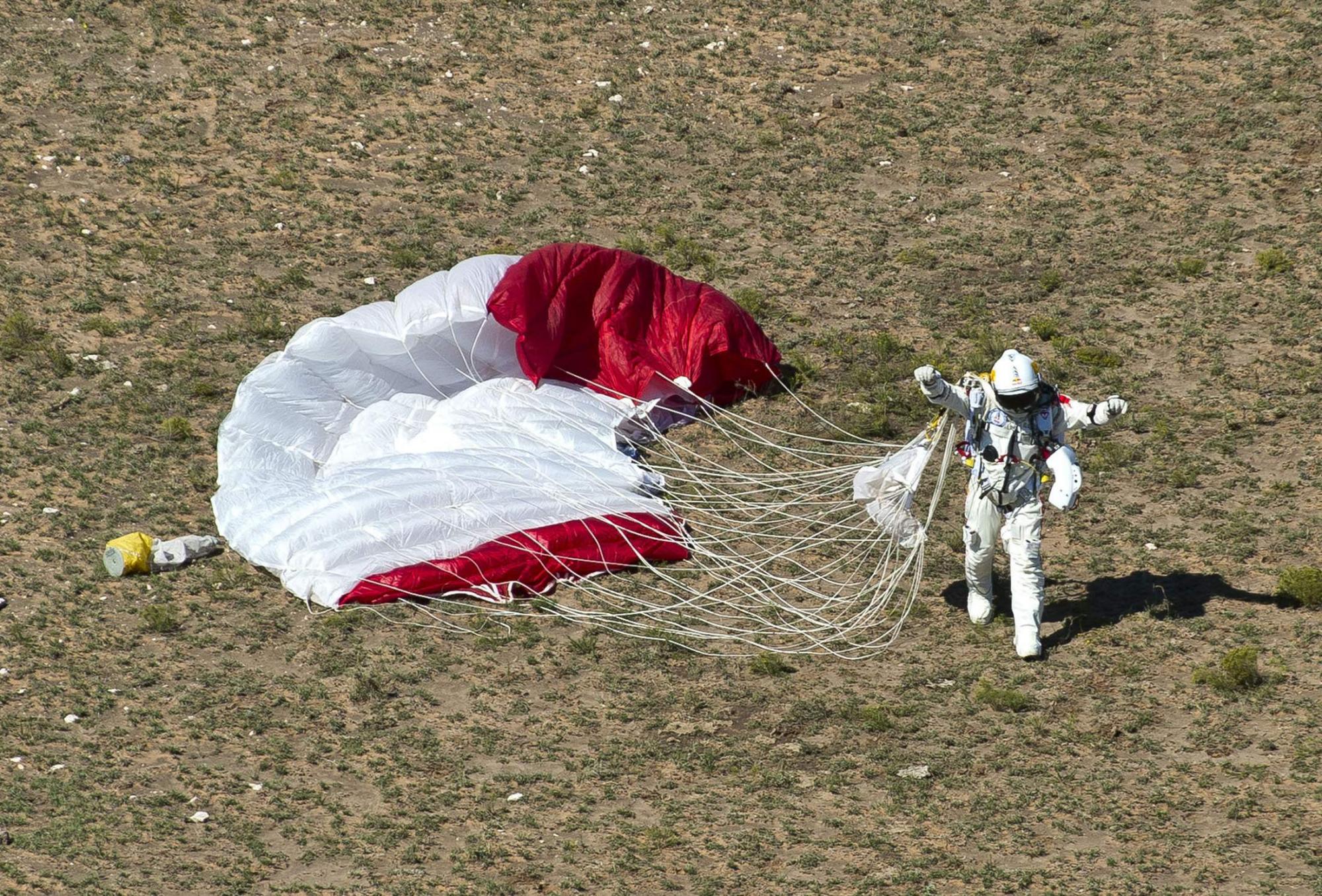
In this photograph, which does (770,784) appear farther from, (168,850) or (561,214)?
(561,214)

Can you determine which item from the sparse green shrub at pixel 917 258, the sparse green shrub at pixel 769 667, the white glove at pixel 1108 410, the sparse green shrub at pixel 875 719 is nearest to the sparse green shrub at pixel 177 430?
the sparse green shrub at pixel 769 667

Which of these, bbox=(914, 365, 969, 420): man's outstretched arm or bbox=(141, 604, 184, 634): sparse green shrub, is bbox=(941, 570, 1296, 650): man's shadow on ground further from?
bbox=(141, 604, 184, 634): sparse green shrub

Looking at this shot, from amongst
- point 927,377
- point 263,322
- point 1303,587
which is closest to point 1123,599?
point 1303,587

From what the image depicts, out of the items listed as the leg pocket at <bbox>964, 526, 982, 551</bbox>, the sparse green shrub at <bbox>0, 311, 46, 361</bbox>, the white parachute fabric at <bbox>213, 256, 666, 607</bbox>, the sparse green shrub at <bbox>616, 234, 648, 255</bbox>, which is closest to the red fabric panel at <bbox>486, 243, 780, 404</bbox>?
the white parachute fabric at <bbox>213, 256, 666, 607</bbox>

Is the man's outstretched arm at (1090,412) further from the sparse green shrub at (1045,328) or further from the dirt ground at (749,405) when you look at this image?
the sparse green shrub at (1045,328)

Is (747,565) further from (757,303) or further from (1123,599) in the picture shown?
(757,303)

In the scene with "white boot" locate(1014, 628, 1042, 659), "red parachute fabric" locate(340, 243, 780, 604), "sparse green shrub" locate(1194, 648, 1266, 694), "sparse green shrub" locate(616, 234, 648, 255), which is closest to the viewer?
"sparse green shrub" locate(1194, 648, 1266, 694)
